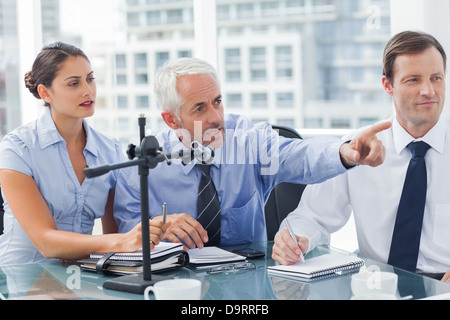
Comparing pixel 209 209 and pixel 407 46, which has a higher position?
pixel 407 46

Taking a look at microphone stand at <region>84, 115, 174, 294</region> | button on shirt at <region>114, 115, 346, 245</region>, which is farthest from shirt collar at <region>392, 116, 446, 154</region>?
microphone stand at <region>84, 115, 174, 294</region>

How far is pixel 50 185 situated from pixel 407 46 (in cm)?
135

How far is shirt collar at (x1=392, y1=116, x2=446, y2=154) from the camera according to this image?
1835 mm

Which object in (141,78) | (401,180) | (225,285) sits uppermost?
(141,78)

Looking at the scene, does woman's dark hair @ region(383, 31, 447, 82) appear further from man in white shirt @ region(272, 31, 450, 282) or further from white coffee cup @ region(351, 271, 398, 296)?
white coffee cup @ region(351, 271, 398, 296)

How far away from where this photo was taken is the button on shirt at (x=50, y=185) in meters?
1.93

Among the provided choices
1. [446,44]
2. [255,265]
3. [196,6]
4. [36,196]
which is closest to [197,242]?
[255,265]

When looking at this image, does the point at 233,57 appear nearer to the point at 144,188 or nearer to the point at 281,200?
the point at 281,200

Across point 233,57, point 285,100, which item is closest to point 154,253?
point 233,57

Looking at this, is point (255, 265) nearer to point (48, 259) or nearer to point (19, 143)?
point (48, 259)

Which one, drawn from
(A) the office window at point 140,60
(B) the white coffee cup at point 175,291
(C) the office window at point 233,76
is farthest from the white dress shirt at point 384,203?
(C) the office window at point 233,76

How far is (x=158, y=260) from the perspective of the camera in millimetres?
1471
